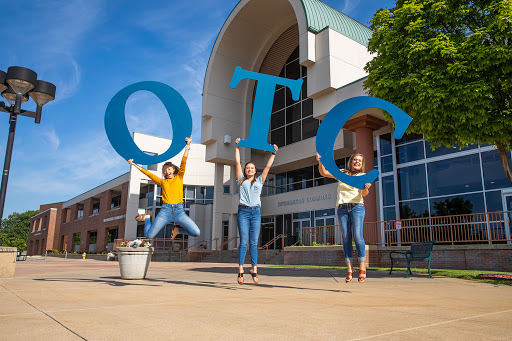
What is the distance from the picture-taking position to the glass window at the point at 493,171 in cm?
1625

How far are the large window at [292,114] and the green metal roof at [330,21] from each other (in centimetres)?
456

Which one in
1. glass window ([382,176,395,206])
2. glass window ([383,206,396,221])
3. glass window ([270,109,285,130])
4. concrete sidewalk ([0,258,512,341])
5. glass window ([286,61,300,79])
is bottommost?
concrete sidewalk ([0,258,512,341])

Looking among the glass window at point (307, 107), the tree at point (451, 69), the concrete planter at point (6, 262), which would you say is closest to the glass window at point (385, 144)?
the glass window at point (307, 107)

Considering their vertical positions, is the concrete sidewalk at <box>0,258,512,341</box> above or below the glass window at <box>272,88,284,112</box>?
below

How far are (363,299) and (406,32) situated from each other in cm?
867

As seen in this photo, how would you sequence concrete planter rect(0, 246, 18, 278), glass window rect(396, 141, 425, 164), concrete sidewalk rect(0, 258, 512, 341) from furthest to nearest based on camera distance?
glass window rect(396, 141, 425, 164)
concrete planter rect(0, 246, 18, 278)
concrete sidewalk rect(0, 258, 512, 341)

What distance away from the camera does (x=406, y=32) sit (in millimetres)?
10734

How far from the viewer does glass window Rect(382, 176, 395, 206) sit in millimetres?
20267

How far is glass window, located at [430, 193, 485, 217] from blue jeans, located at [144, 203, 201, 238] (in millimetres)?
14589

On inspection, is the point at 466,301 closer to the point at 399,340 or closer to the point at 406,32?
the point at 399,340

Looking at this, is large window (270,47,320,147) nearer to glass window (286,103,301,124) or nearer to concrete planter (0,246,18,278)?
glass window (286,103,301,124)

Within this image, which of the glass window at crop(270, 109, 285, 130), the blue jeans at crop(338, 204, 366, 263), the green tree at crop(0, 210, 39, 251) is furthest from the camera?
the green tree at crop(0, 210, 39, 251)

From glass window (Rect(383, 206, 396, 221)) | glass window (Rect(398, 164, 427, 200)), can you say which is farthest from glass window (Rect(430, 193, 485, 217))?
glass window (Rect(383, 206, 396, 221))

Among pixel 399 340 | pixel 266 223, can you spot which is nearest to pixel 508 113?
pixel 399 340
